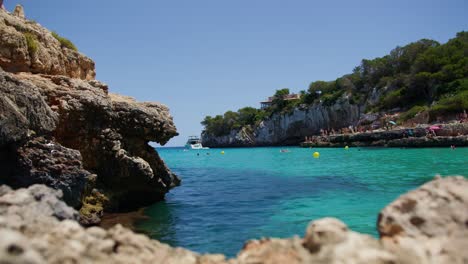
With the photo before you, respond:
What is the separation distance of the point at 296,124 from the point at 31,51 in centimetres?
8763

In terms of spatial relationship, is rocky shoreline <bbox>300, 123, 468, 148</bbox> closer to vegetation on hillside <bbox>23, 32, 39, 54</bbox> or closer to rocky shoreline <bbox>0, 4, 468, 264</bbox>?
rocky shoreline <bbox>0, 4, 468, 264</bbox>

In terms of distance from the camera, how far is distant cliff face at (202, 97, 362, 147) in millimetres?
84250

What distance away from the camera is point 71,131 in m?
12.2

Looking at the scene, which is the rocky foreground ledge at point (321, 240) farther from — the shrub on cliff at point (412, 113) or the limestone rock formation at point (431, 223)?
the shrub on cliff at point (412, 113)

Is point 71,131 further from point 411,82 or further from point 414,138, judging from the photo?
point 411,82

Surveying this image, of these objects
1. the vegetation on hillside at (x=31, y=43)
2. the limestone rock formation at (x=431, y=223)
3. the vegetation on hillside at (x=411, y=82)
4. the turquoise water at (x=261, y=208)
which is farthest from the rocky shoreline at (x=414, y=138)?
the limestone rock formation at (x=431, y=223)


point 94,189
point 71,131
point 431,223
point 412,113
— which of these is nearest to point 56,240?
point 431,223

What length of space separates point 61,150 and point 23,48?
14.8ft

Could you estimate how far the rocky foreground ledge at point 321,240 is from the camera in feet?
9.70

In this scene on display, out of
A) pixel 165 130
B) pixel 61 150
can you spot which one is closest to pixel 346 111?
pixel 165 130

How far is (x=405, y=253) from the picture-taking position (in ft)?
10.2

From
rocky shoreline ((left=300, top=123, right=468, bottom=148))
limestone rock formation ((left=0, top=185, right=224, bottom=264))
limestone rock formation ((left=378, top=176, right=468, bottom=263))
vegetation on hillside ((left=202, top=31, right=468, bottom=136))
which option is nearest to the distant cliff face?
vegetation on hillside ((left=202, top=31, right=468, bottom=136))

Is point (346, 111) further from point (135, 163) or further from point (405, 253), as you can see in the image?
point (405, 253)

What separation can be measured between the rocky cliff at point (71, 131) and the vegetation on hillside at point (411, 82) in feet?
173
